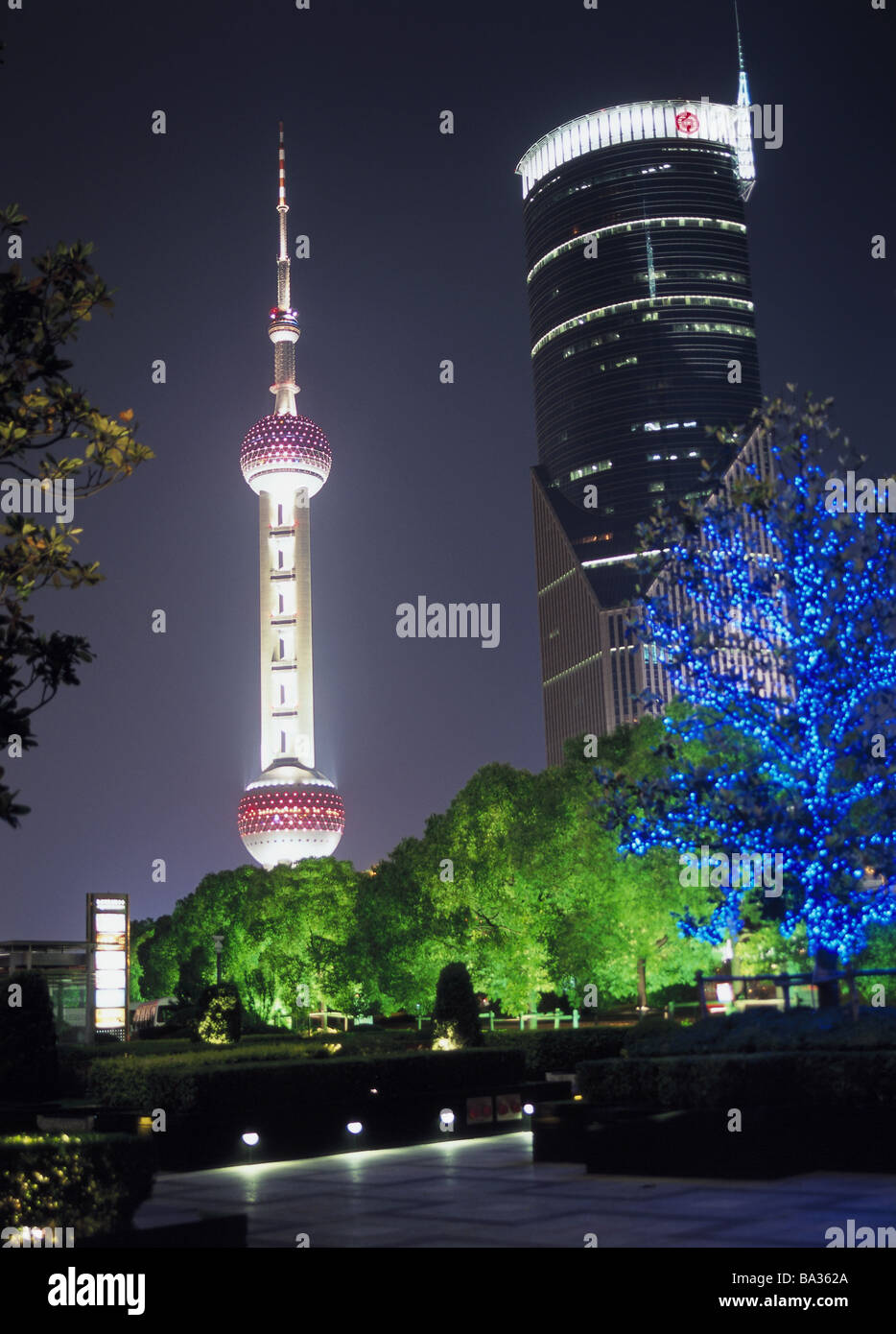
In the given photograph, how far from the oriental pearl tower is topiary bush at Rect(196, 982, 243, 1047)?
138 metres

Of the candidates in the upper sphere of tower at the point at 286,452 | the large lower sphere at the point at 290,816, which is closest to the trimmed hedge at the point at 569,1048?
the large lower sphere at the point at 290,816

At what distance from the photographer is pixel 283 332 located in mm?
190000

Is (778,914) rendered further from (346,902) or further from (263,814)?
(263,814)

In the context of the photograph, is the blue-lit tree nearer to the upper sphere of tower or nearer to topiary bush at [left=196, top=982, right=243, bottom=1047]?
topiary bush at [left=196, top=982, right=243, bottom=1047]

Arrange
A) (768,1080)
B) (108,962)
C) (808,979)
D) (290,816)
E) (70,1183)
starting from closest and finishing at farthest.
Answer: (70,1183) < (768,1080) < (808,979) < (108,962) < (290,816)

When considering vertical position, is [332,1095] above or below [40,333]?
below

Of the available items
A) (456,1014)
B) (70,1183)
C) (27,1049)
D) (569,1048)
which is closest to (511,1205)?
(70,1183)

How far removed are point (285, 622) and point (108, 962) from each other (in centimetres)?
13646

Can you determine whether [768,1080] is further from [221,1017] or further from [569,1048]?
[221,1017]

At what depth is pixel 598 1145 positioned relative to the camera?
62.6 feet

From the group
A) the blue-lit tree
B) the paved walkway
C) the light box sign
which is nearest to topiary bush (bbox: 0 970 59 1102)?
the paved walkway

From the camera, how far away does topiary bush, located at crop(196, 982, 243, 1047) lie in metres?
39.1
